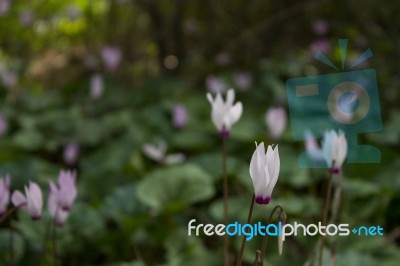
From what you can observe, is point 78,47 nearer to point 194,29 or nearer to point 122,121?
point 194,29

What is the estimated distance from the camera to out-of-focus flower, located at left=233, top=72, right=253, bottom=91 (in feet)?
10.6

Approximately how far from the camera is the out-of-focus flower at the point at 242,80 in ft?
10.6

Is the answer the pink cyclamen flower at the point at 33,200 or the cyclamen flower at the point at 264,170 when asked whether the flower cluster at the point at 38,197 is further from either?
the cyclamen flower at the point at 264,170

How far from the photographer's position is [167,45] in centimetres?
371

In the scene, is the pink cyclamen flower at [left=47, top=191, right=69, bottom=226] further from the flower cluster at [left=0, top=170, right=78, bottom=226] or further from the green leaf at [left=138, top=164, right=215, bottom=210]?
the green leaf at [left=138, top=164, right=215, bottom=210]

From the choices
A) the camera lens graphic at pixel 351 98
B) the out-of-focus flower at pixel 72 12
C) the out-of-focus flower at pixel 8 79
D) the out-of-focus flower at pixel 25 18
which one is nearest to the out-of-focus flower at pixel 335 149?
the camera lens graphic at pixel 351 98

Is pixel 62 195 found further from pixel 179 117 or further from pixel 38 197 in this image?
pixel 179 117

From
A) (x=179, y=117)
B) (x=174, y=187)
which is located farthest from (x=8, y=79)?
(x=174, y=187)

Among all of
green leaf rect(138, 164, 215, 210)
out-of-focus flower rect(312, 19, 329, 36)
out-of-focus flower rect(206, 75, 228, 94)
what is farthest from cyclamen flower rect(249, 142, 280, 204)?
out-of-focus flower rect(312, 19, 329, 36)

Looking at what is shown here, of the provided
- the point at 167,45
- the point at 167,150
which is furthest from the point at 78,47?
the point at 167,150

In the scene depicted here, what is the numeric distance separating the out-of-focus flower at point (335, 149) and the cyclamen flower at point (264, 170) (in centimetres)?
20

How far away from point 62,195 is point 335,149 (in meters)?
0.44

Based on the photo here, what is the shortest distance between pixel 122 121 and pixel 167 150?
0.42m

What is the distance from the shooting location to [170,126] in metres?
2.82
